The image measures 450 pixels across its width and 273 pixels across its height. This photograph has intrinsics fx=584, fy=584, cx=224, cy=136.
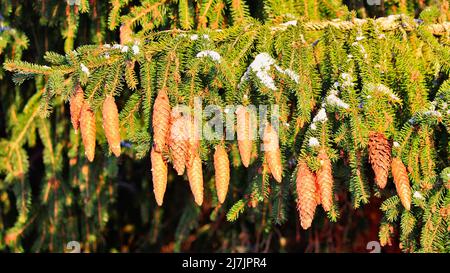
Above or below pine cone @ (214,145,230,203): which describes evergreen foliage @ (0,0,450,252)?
above

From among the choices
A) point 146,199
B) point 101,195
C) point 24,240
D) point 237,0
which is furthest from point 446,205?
point 24,240

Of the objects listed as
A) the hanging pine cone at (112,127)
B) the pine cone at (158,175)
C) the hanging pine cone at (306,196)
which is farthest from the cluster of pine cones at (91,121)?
the hanging pine cone at (306,196)

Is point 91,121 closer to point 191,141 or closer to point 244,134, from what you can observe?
point 191,141

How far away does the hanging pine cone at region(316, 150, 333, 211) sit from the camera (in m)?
2.05

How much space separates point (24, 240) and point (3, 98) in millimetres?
1027

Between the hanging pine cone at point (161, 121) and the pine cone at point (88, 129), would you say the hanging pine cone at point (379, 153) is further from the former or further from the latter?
the pine cone at point (88, 129)

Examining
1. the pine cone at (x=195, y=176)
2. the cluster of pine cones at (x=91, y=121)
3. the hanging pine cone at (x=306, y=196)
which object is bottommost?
the hanging pine cone at (x=306, y=196)

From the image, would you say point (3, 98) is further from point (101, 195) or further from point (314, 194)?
point (314, 194)

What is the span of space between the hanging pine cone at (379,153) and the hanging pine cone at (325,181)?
6.3 inches

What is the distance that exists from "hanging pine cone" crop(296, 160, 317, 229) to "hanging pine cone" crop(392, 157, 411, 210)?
0.29 metres

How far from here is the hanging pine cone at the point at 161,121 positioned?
6.57 ft

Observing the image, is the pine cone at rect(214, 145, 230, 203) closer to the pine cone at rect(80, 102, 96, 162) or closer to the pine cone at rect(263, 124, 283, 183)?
the pine cone at rect(263, 124, 283, 183)

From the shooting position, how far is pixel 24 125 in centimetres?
347

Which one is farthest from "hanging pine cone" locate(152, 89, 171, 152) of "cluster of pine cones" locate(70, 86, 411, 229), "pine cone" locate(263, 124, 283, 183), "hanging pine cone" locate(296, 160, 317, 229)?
"hanging pine cone" locate(296, 160, 317, 229)
